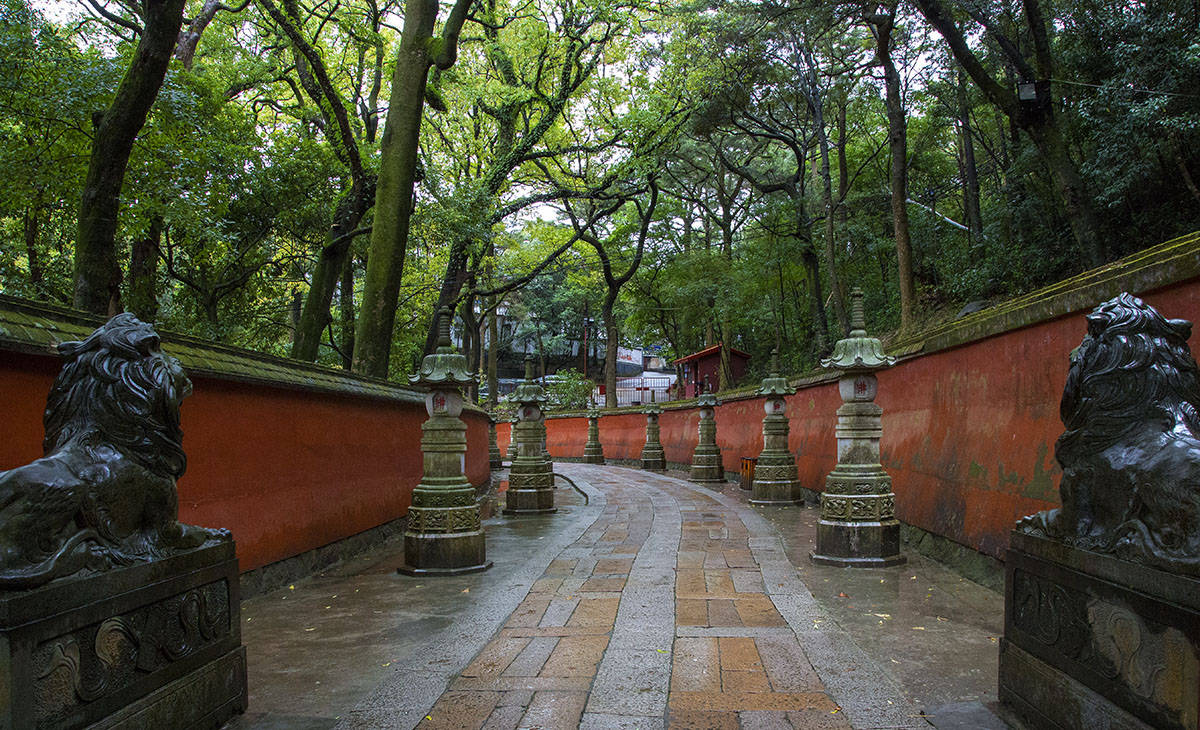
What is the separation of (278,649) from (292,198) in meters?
10.4

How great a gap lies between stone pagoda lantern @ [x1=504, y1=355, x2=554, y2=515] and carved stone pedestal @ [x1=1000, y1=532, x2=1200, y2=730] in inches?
338

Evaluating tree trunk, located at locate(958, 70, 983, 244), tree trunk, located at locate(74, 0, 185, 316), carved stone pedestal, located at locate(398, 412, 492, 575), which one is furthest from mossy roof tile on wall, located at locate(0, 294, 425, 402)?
tree trunk, located at locate(958, 70, 983, 244)

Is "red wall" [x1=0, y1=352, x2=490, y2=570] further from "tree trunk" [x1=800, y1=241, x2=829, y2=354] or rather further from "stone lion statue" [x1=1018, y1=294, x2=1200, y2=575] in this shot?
"tree trunk" [x1=800, y1=241, x2=829, y2=354]

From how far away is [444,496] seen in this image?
6750mm

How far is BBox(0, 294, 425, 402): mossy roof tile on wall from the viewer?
3.67 metres

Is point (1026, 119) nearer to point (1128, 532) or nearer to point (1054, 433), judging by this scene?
point (1054, 433)

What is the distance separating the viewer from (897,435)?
862 centimetres

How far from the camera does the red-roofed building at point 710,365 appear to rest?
2891 cm

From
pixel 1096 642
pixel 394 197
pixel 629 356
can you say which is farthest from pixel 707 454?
pixel 629 356

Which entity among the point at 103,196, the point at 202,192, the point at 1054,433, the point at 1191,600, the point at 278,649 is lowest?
the point at 278,649

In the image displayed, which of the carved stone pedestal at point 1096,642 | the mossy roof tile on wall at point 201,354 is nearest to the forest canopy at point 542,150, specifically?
the mossy roof tile on wall at point 201,354

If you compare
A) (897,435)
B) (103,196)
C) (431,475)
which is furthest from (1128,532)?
(103,196)

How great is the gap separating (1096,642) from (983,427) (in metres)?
4.13

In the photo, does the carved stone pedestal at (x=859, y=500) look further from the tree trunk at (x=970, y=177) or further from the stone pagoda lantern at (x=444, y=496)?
the tree trunk at (x=970, y=177)
